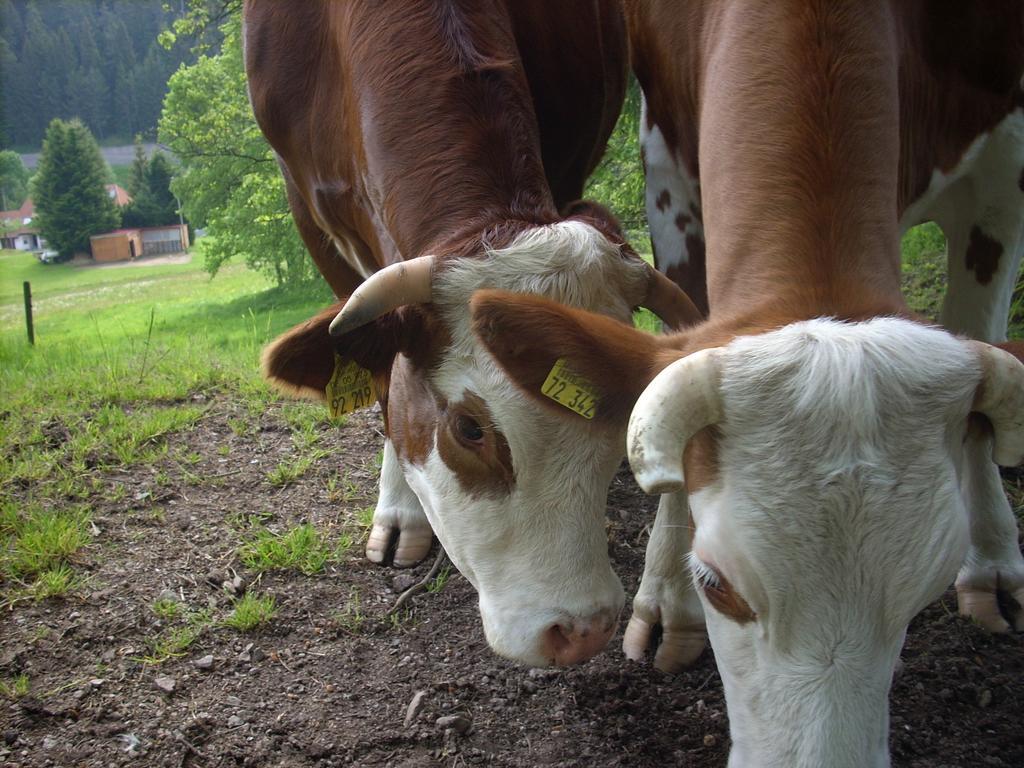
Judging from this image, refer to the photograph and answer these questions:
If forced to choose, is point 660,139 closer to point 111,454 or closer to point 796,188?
point 796,188

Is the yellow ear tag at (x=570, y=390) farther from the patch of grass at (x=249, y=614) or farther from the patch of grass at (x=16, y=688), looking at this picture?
the patch of grass at (x=16, y=688)

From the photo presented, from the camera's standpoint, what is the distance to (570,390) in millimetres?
2164

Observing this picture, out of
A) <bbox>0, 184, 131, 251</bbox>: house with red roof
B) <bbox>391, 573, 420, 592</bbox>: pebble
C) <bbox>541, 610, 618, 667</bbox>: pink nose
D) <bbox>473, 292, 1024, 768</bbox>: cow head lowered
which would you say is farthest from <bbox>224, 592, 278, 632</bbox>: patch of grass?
<bbox>0, 184, 131, 251</bbox>: house with red roof

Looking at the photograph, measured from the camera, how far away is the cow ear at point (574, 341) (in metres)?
2.06

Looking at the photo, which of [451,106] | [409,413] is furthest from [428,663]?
[451,106]

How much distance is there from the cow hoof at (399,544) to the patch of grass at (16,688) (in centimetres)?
135

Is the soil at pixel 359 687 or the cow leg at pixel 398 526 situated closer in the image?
the soil at pixel 359 687

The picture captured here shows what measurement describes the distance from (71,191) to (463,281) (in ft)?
20.9

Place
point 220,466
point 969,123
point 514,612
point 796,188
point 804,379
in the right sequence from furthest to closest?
point 220,466
point 969,123
point 514,612
point 796,188
point 804,379

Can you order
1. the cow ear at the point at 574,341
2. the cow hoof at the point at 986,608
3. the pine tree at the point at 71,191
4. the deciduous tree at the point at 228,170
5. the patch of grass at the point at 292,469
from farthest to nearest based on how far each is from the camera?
the deciduous tree at the point at 228,170, the pine tree at the point at 71,191, the patch of grass at the point at 292,469, the cow hoof at the point at 986,608, the cow ear at the point at 574,341

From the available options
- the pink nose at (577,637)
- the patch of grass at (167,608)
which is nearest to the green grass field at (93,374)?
the patch of grass at (167,608)

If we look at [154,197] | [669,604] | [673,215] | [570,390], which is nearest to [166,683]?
[669,604]

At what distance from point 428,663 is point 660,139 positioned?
246 cm

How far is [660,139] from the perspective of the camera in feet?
13.1
